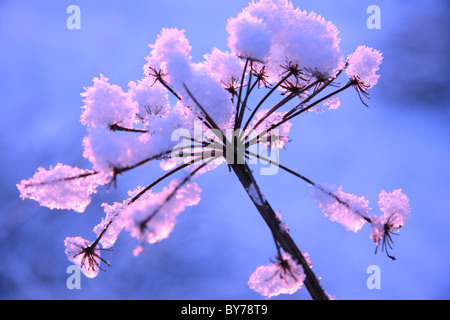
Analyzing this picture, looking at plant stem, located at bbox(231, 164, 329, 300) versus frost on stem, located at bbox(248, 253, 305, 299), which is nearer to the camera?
frost on stem, located at bbox(248, 253, 305, 299)

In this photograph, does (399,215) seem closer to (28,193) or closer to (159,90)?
(159,90)

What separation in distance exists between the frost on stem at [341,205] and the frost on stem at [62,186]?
1.42 m

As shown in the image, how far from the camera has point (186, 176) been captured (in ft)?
6.67

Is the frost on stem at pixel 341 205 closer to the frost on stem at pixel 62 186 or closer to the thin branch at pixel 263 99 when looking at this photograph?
the thin branch at pixel 263 99

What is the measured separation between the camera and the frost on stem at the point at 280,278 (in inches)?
86.0

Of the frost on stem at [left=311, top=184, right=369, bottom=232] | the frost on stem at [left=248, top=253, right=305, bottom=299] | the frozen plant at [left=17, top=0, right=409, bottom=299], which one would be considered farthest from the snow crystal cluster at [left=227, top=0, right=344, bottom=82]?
the frost on stem at [left=248, top=253, right=305, bottom=299]

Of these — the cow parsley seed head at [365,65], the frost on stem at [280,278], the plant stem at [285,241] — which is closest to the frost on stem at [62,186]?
the plant stem at [285,241]

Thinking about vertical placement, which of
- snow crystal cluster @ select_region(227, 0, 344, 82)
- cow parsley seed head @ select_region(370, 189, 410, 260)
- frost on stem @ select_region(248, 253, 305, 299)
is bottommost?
frost on stem @ select_region(248, 253, 305, 299)

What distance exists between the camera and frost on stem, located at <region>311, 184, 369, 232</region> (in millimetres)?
2426

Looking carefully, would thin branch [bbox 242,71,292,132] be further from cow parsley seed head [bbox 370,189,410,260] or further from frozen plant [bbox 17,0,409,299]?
cow parsley seed head [bbox 370,189,410,260]

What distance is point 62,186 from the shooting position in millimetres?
2139

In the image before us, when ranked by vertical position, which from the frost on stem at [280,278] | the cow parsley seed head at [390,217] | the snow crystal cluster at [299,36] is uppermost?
the snow crystal cluster at [299,36]

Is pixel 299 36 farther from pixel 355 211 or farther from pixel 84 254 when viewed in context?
pixel 84 254

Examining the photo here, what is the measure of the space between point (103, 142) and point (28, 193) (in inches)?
24.0
